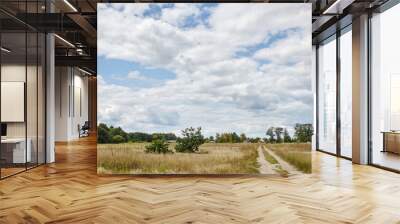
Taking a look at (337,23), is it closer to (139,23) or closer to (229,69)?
(229,69)

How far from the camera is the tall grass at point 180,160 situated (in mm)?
6180

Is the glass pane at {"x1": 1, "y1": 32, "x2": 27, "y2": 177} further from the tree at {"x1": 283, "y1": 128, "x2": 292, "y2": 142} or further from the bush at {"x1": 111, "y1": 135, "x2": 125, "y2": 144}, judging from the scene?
the tree at {"x1": 283, "y1": 128, "x2": 292, "y2": 142}

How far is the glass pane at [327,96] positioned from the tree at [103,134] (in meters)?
5.86

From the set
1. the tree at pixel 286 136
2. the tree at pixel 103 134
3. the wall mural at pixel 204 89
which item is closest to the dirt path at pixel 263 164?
the wall mural at pixel 204 89

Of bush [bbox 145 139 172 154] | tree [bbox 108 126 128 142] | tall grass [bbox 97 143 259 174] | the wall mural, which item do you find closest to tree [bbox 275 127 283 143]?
the wall mural

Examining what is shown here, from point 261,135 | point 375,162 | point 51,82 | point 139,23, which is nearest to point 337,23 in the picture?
point 375,162

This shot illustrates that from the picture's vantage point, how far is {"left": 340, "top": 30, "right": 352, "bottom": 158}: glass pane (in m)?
8.37

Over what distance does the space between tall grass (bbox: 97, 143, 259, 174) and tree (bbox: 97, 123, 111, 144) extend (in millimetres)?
84

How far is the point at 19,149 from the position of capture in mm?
6418

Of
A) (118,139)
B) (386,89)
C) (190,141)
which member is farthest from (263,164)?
(386,89)

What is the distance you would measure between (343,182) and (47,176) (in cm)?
471

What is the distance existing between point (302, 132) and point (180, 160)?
2.09 m

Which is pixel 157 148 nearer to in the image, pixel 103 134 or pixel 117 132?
pixel 117 132

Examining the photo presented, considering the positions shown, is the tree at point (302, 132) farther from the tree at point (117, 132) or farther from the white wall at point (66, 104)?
the white wall at point (66, 104)
